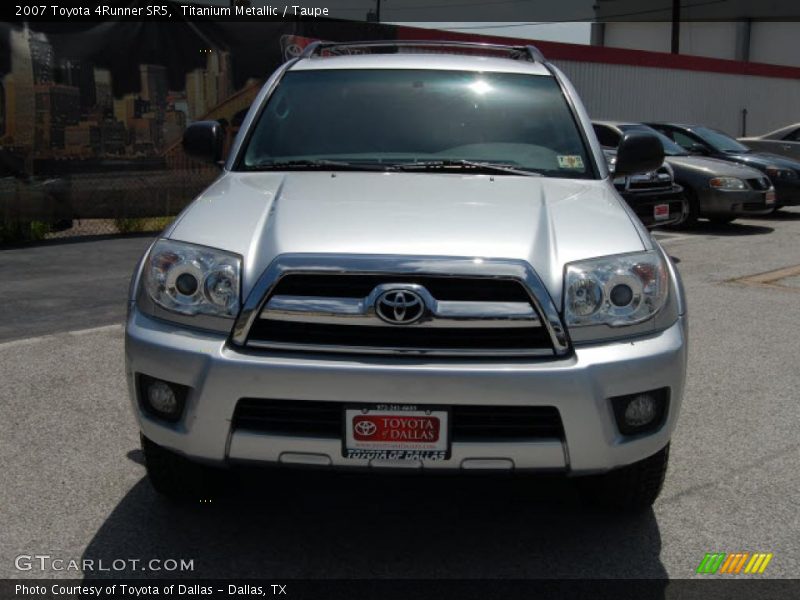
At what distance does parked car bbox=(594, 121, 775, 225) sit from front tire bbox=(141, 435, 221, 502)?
1053 centimetres

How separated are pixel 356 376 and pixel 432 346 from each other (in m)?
0.27

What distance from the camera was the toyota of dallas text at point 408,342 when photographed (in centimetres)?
329

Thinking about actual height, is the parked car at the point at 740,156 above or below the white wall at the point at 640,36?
below

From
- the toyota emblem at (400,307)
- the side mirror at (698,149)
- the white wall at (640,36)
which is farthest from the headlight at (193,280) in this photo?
the white wall at (640,36)

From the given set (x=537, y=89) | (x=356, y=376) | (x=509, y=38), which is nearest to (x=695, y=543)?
(x=356, y=376)

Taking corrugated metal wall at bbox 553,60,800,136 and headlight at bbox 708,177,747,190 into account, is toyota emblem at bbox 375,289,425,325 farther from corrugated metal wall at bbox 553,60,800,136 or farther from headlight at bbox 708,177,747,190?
corrugated metal wall at bbox 553,60,800,136

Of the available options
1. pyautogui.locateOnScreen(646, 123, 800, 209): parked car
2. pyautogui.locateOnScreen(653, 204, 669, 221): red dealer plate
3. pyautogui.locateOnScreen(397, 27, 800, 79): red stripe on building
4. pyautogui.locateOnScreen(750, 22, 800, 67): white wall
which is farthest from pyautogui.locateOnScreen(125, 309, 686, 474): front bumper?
pyautogui.locateOnScreen(750, 22, 800, 67): white wall

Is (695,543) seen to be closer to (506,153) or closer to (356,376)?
(356,376)

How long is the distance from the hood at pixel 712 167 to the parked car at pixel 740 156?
994 mm

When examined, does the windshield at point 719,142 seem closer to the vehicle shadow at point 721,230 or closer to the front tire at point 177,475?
the vehicle shadow at point 721,230

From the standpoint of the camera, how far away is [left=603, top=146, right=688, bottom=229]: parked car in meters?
11.2

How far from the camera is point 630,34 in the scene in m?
62.9

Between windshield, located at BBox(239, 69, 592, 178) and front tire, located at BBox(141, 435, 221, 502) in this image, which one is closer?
front tire, located at BBox(141, 435, 221, 502)

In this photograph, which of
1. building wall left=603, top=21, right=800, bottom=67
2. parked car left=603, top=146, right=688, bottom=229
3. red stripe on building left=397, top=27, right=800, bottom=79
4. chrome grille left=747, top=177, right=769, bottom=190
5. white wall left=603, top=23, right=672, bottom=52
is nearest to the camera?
parked car left=603, top=146, right=688, bottom=229
